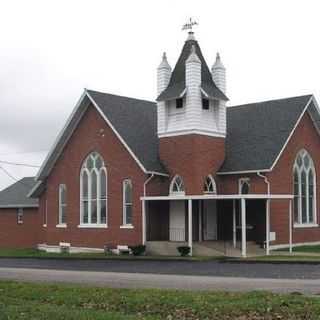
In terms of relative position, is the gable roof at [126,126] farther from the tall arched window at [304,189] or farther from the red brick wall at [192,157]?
the tall arched window at [304,189]

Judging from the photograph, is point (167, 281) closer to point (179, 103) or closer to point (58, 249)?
point (179, 103)

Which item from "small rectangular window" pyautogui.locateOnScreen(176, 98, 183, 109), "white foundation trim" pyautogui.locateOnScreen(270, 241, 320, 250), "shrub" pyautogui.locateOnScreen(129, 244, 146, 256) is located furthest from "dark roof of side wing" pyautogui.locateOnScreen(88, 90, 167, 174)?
"white foundation trim" pyautogui.locateOnScreen(270, 241, 320, 250)

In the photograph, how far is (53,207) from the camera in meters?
40.4

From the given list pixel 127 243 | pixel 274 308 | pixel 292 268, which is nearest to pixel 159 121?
pixel 127 243

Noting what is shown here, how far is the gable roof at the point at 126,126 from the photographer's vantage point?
35.6 metres

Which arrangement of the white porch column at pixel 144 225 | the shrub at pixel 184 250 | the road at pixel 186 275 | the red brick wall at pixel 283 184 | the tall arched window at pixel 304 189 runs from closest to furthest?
the road at pixel 186 275, the shrub at pixel 184 250, the white porch column at pixel 144 225, the red brick wall at pixel 283 184, the tall arched window at pixel 304 189

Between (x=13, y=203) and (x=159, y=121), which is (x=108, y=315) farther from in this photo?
(x=13, y=203)

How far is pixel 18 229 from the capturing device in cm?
4694

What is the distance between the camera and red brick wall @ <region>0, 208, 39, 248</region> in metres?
45.8

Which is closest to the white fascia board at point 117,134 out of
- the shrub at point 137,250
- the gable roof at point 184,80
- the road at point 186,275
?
the gable roof at point 184,80

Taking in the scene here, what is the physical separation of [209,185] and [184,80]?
5.41 metres

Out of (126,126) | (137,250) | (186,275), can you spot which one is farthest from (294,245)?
(186,275)

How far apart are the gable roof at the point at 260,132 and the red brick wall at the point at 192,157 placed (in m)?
0.78

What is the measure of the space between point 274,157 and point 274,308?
21662 millimetres
